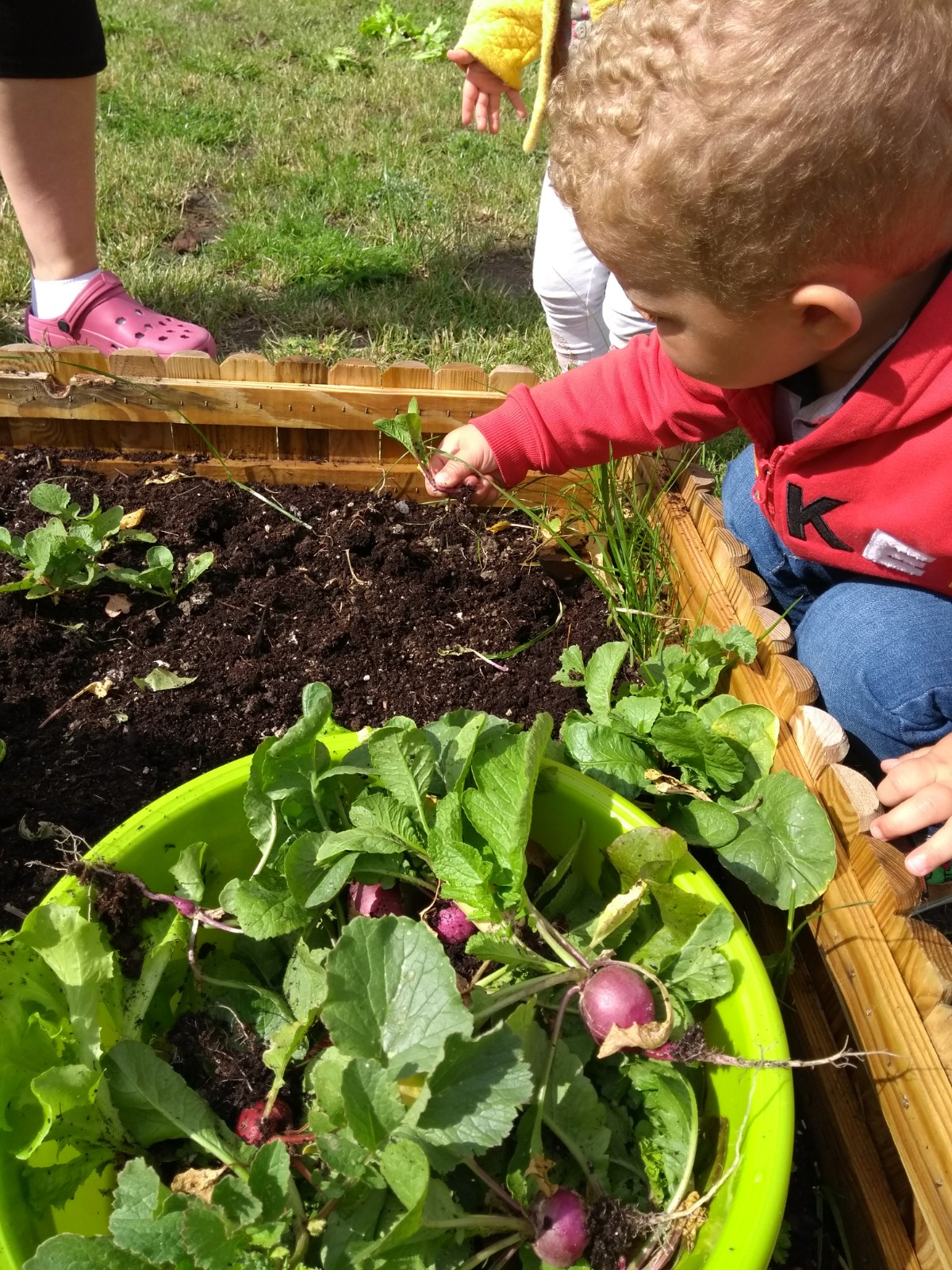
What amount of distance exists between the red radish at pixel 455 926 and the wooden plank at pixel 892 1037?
0.50 m

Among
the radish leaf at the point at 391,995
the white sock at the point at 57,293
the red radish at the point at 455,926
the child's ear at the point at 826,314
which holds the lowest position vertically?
the red radish at the point at 455,926

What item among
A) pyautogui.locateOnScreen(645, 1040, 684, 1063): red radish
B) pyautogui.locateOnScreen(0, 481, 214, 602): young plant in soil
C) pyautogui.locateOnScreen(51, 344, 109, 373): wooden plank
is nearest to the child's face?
pyautogui.locateOnScreen(645, 1040, 684, 1063): red radish

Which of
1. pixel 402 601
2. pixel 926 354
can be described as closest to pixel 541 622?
pixel 402 601

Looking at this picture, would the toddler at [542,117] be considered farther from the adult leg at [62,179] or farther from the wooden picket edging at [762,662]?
the adult leg at [62,179]

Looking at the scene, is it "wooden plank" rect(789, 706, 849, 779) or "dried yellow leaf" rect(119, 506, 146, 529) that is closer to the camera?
"wooden plank" rect(789, 706, 849, 779)

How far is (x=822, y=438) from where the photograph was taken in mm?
1540

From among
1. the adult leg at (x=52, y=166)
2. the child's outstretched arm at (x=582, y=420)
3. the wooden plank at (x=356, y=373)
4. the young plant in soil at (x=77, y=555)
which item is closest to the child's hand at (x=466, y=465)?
the child's outstretched arm at (x=582, y=420)

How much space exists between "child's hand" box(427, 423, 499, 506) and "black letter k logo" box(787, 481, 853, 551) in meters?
0.58

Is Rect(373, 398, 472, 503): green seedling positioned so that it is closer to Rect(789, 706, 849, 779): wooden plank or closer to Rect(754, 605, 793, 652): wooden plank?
Rect(754, 605, 793, 652): wooden plank

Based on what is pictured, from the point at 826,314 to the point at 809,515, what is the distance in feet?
1.76

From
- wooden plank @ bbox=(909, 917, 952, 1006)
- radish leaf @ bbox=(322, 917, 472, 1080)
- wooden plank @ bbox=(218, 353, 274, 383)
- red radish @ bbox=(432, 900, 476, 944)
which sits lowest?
red radish @ bbox=(432, 900, 476, 944)

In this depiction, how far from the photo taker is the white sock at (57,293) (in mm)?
2625

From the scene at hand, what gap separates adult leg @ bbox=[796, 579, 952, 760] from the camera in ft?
5.33

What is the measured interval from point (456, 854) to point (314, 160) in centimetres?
395
